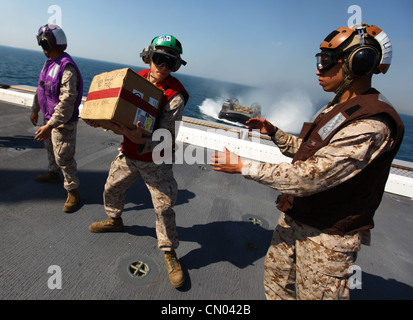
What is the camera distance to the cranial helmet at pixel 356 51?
54.3 inches

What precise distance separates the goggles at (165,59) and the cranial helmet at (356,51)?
124cm

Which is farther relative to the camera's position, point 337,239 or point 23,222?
point 23,222

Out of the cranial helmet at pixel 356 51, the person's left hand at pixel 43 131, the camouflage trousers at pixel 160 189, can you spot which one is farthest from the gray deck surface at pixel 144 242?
the cranial helmet at pixel 356 51

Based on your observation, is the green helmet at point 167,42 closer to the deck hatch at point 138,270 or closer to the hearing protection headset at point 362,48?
the hearing protection headset at point 362,48

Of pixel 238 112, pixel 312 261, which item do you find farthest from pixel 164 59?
pixel 238 112

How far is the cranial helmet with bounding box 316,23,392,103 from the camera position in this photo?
138 centimetres

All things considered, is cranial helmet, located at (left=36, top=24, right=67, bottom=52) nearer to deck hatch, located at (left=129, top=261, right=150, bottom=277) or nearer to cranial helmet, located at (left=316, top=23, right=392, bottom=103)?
deck hatch, located at (left=129, top=261, right=150, bottom=277)

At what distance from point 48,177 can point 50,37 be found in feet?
6.63

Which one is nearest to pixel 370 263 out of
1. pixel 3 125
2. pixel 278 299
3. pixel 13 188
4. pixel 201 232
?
pixel 278 299

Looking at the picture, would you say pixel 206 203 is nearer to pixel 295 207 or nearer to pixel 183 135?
pixel 295 207

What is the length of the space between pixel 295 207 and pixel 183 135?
14.7 feet

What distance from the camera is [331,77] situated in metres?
1.57

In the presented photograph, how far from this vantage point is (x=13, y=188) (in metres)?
Result: 3.23

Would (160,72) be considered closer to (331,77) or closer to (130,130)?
(130,130)
